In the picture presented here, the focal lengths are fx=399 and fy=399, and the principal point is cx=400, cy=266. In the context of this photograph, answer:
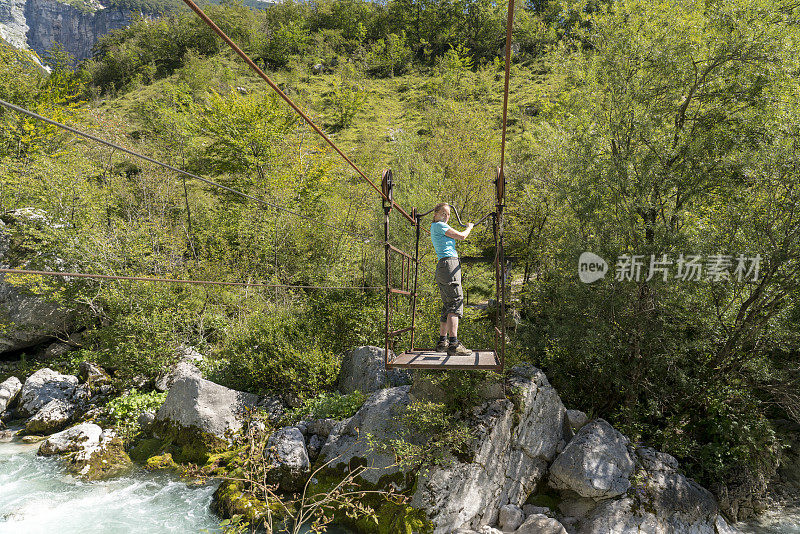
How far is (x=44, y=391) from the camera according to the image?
1093cm

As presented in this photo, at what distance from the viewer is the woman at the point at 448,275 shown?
17.2 feet

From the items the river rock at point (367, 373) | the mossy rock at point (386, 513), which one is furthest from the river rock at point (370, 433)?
the river rock at point (367, 373)

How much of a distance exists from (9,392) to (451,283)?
Result: 13.3m

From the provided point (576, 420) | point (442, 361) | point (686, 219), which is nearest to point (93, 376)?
point (442, 361)

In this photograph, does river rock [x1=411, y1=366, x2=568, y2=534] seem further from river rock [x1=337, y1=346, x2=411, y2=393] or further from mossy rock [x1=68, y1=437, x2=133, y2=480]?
mossy rock [x1=68, y1=437, x2=133, y2=480]

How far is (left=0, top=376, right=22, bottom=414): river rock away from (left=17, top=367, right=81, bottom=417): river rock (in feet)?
0.97

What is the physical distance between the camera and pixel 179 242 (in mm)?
14023

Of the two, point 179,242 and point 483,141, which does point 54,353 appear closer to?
point 179,242

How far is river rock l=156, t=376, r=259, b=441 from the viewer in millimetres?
8828

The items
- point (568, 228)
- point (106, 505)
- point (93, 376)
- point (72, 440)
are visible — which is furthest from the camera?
point (93, 376)

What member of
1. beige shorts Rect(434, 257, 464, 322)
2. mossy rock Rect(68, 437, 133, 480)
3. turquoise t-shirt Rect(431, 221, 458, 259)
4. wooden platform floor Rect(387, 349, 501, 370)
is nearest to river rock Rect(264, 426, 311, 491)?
mossy rock Rect(68, 437, 133, 480)

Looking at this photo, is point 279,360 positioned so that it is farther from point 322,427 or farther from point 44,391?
point 44,391

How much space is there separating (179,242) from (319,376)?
8004 mm

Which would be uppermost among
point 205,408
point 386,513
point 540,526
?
point 205,408
